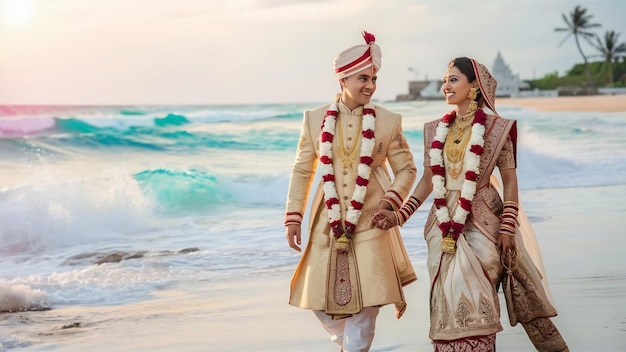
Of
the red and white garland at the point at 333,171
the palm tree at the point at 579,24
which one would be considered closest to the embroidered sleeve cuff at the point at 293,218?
the red and white garland at the point at 333,171

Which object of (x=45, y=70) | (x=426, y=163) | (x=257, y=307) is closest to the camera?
(x=426, y=163)

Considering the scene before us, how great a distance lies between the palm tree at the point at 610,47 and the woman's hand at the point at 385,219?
2829 centimetres

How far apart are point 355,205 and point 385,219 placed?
184mm

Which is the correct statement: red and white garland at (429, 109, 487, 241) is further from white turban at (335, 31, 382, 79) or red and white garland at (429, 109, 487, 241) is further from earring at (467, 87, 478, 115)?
white turban at (335, 31, 382, 79)

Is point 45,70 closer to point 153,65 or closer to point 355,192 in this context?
point 153,65

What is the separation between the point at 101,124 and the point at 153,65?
4.64m

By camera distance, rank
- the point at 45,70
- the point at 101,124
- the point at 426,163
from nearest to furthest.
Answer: the point at 426,163
the point at 101,124
the point at 45,70

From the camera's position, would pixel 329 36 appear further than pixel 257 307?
Yes

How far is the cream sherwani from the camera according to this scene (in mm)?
5289

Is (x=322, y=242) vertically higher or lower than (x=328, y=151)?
lower

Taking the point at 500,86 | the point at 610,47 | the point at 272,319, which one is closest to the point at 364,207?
the point at 272,319

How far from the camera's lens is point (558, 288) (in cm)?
802

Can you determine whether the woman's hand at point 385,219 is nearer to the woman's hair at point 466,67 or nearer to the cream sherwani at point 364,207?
the cream sherwani at point 364,207

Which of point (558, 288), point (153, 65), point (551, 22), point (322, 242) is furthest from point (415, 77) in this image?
point (322, 242)
